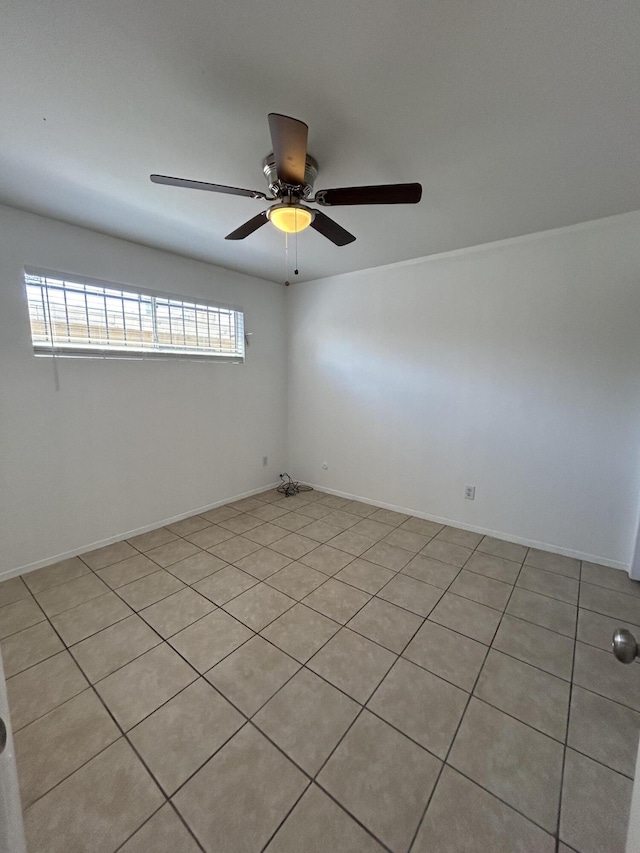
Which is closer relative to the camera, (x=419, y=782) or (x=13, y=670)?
(x=419, y=782)

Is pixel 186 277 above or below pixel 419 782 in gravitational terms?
above

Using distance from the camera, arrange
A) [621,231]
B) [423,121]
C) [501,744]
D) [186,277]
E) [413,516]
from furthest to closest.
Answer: [413,516] < [186,277] < [621,231] < [423,121] < [501,744]

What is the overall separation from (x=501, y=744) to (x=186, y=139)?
2832mm

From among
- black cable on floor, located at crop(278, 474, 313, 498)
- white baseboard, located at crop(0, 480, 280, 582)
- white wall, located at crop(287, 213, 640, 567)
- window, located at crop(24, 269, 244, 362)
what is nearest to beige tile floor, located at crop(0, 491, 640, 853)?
white baseboard, located at crop(0, 480, 280, 582)

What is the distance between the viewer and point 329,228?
69.8 inches

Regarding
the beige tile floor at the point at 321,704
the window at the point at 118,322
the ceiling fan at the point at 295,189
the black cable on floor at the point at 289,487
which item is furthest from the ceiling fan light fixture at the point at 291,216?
the black cable on floor at the point at 289,487

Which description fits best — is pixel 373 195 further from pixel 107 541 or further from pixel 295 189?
pixel 107 541

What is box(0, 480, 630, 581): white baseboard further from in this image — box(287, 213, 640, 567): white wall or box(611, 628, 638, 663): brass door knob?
box(611, 628, 638, 663): brass door knob

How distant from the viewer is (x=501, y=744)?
1292 millimetres

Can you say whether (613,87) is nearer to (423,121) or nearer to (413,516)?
(423,121)

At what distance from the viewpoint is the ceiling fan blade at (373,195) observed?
1.39m

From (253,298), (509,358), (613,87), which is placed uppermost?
(613,87)

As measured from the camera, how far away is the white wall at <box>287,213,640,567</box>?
7.75ft

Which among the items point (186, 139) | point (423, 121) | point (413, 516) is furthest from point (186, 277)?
point (413, 516)
